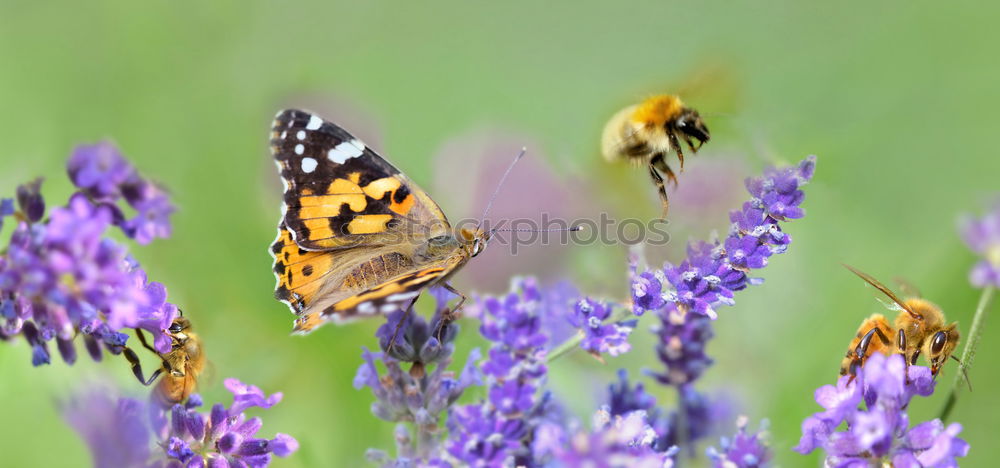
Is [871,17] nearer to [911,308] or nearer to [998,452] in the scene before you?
[998,452]

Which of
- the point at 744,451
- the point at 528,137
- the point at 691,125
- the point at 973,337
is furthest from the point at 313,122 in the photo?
the point at 528,137

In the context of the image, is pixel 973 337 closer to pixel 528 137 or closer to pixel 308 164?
pixel 308 164

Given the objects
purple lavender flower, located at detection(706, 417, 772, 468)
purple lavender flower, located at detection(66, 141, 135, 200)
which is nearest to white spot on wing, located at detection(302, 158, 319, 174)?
purple lavender flower, located at detection(66, 141, 135, 200)

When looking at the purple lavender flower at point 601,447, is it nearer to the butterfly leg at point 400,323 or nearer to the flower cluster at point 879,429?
the flower cluster at point 879,429

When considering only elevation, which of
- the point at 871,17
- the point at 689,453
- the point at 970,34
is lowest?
the point at 689,453

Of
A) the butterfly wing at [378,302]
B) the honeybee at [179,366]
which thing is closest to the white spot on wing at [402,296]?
the butterfly wing at [378,302]

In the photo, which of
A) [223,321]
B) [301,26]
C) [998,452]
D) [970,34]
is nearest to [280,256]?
[223,321]
